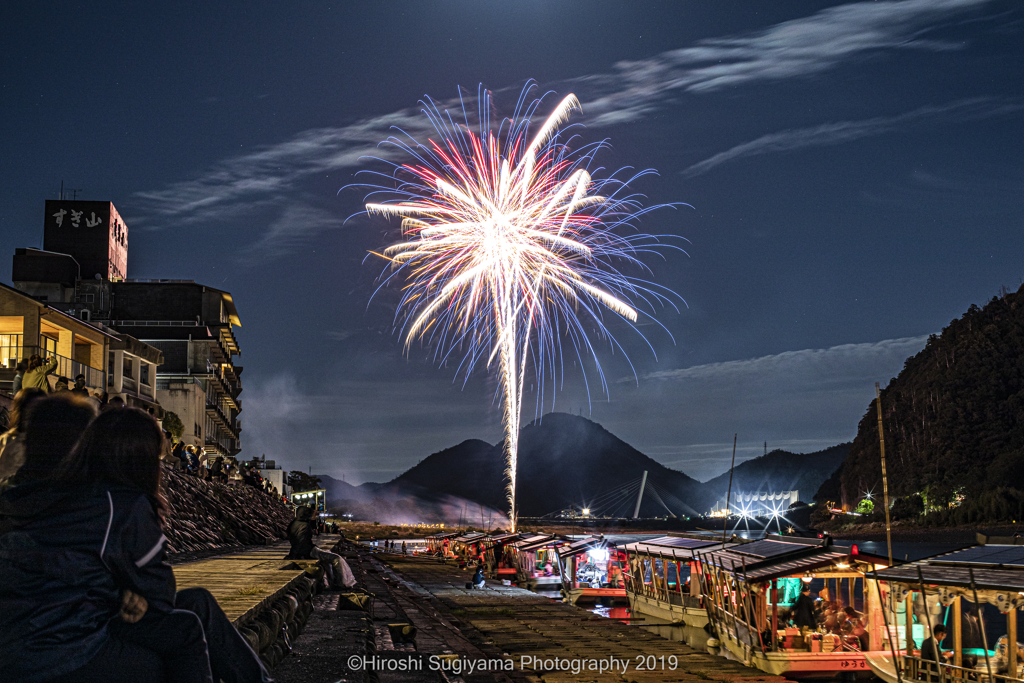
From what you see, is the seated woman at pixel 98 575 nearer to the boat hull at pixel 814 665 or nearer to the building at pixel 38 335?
the boat hull at pixel 814 665

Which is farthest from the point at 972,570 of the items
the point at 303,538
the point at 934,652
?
the point at 303,538

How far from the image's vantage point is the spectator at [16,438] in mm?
3590

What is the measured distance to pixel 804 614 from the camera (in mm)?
21609

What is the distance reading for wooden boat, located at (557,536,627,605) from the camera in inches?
1796

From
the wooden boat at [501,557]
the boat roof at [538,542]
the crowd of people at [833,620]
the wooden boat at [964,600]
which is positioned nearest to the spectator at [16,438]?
the wooden boat at [964,600]

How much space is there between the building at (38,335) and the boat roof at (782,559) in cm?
2145

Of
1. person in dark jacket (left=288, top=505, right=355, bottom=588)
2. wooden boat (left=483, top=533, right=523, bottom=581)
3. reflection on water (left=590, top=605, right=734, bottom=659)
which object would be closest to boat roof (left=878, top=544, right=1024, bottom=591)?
reflection on water (left=590, top=605, right=734, bottom=659)

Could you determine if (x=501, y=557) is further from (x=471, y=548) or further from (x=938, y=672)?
(x=938, y=672)

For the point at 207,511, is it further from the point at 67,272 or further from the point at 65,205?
the point at 65,205

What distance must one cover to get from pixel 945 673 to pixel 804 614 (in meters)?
6.15

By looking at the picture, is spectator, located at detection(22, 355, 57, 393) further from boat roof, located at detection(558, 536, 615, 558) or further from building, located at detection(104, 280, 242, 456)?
building, located at detection(104, 280, 242, 456)

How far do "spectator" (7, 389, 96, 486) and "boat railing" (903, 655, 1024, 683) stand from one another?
14730 mm

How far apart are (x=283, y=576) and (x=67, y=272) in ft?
209

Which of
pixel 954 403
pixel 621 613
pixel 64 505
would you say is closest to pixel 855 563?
pixel 64 505
